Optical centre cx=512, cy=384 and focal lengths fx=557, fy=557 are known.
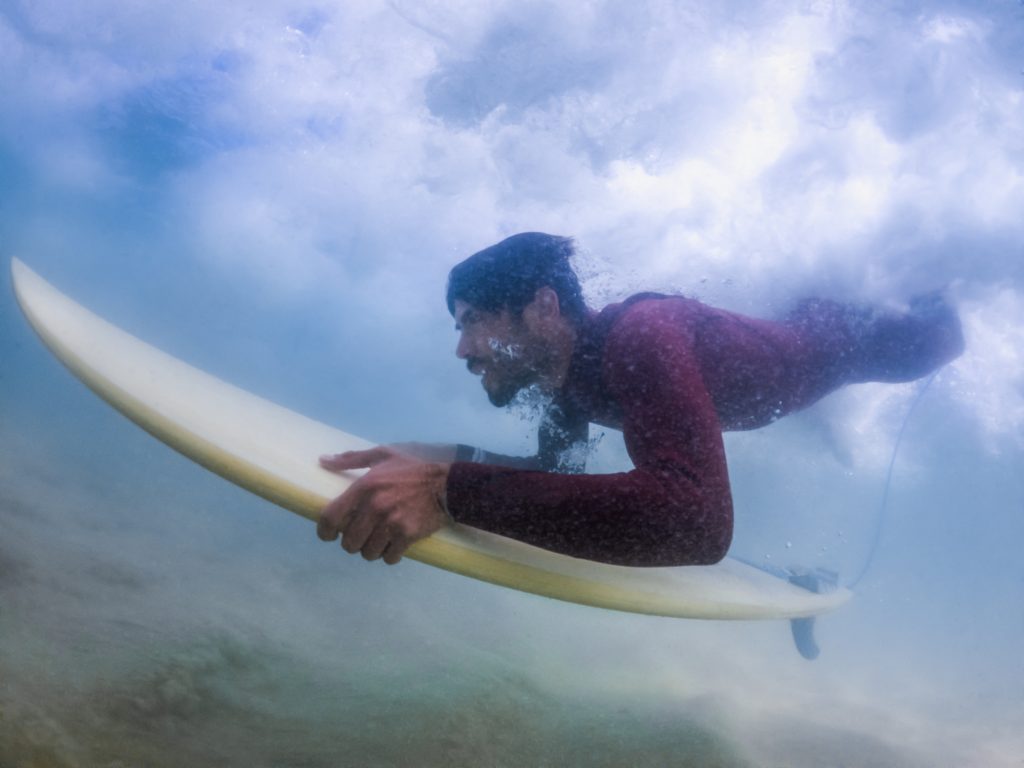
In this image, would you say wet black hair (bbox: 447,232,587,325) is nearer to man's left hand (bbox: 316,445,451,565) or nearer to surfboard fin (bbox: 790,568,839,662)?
man's left hand (bbox: 316,445,451,565)

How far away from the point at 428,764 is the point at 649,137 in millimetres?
12669

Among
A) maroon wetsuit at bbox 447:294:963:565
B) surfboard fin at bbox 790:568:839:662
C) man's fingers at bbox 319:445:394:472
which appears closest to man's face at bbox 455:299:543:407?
maroon wetsuit at bbox 447:294:963:565

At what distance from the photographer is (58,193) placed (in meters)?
40.8

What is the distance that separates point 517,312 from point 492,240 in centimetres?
1801

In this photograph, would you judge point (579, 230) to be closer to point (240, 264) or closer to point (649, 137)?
point (649, 137)

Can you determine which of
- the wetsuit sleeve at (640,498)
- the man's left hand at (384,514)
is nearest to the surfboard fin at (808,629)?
the wetsuit sleeve at (640,498)

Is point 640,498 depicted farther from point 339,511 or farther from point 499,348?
point 499,348

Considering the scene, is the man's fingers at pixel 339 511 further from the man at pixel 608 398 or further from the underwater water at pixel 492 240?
the underwater water at pixel 492 240

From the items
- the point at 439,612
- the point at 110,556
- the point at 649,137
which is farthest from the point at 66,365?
the point at 649,137

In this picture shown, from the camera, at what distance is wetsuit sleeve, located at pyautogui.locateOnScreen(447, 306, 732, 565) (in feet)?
4.97

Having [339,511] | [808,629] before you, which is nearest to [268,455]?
[339,511]

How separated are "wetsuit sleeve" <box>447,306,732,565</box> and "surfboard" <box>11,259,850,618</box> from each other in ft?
0.68

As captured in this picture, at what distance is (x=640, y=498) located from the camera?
1509 mm

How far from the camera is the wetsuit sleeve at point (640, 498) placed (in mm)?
1516
